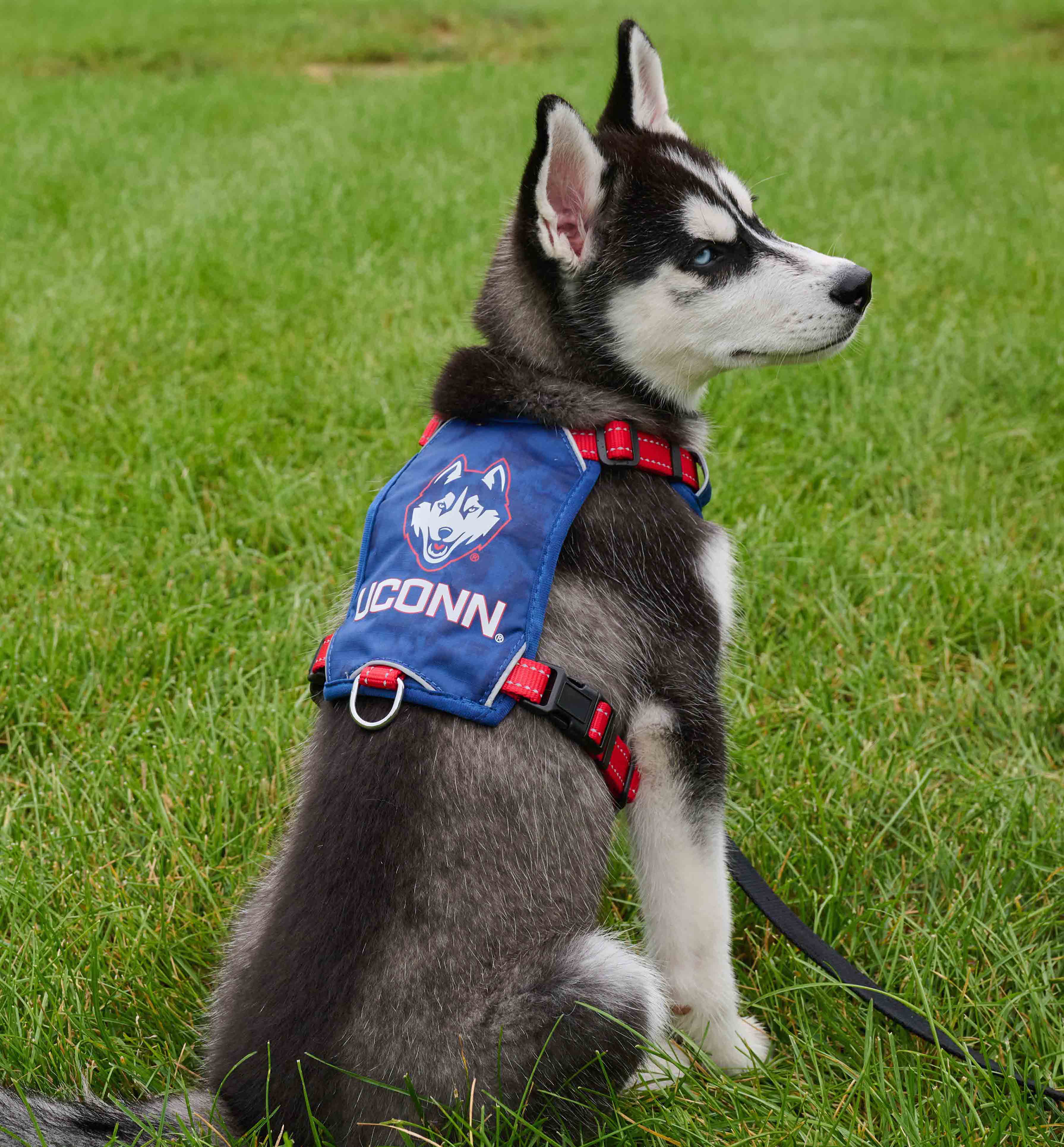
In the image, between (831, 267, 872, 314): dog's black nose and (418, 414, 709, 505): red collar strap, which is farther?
(831, 267, 872, 314): dog's black nose

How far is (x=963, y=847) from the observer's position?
8.59 feet

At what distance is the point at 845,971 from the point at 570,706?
2.92ft

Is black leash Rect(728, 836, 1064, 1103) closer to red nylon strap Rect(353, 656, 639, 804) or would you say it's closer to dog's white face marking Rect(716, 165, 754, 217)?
red nylon strap Rect(353, 656, 639, 804)

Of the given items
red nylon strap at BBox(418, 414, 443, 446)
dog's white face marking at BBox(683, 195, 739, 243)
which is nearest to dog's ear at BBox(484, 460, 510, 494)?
red nylon strap at BBox(418, 414, 443, 446)

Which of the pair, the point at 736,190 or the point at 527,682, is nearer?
the point at 527,682

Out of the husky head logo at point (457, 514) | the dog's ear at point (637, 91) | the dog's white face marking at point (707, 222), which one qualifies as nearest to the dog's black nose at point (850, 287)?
the dog's white face marking at point (707, 222)

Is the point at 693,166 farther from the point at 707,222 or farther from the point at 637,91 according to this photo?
the point at 637,91

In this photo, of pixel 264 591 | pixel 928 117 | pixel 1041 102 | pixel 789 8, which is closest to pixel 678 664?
pixel 264 591

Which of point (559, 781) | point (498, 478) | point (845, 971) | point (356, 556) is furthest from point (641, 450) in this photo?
point (356, 556)

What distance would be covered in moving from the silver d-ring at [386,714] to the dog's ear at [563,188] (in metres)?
1.05

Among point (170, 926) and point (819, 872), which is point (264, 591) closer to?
point (170, 926)

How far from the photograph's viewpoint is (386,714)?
1.88 meters

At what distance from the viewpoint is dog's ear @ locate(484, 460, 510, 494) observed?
6.70ft

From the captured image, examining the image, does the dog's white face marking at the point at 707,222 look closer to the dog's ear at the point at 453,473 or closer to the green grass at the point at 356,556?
the dog's ear at the point at 453,473
